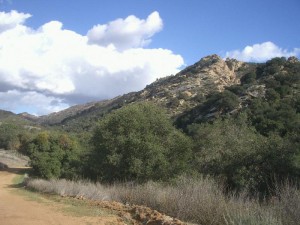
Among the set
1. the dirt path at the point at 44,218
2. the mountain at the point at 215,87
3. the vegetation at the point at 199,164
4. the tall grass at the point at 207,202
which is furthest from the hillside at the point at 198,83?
the dirt path at the point at 44,218

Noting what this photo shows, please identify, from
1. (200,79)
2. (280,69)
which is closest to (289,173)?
(280,69)

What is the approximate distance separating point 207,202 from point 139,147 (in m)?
14.6

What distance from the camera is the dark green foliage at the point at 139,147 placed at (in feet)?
86.1

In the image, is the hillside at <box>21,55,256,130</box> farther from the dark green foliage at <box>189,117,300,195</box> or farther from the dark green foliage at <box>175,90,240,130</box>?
the dark green foliage at <box>189,117,300,195</box>

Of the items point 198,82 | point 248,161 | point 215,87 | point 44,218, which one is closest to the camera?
point 44,218

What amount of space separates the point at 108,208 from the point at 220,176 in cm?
818

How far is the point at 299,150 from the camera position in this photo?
21375mm

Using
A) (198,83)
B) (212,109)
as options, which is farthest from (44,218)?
(198,83)

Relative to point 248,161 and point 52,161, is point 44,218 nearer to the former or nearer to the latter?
point 248,161

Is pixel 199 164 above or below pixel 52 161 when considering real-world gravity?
above

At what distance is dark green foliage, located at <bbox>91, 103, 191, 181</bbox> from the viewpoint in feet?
86.1

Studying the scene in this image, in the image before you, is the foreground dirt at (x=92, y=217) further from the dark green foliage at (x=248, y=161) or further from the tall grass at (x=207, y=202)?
the dark green foliage at (x=248, y=161)

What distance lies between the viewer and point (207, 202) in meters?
12.2

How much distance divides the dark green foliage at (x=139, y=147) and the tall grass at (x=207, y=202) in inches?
215
